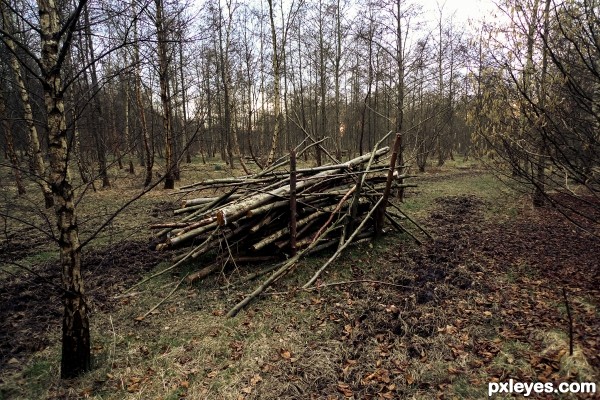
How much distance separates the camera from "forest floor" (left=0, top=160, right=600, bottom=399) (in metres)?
3.37

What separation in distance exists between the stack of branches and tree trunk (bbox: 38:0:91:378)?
5.79 feet

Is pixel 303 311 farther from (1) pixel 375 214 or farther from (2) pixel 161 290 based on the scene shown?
(1) pixel 375 214

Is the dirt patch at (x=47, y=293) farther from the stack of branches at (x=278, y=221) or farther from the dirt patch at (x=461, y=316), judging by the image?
the dirt patch at (x=461, y=316)

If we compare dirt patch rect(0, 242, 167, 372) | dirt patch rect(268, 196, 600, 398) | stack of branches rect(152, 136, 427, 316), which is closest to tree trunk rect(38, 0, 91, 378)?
dirt patch rect(0, 242, 167, 372)

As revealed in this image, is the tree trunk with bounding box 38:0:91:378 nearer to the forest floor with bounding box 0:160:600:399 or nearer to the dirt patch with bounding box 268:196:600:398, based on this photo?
the forest floor with bounding box 0:160:600:399

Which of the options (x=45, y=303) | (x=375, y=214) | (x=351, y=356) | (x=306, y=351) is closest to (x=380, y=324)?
(x=351, y=356)

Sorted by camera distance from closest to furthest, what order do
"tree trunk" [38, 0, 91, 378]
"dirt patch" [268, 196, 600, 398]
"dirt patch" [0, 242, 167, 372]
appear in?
"tree trunk" [38, 0, 91, 378] < "dirt patch" [268, 196, 600, 398] < "dirt patch" [0, 242, 167, 372]

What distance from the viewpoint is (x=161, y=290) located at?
17.9 feet

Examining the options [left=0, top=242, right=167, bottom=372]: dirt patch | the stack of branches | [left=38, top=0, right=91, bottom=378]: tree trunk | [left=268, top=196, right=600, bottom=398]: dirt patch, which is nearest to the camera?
[left=38, top=0, right=91, bottom=378]: tree trunk

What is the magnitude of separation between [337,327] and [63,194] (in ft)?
11.4

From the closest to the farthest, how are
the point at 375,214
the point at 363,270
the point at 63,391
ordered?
1. the point at 63,391
2. the point at 363,270
3. the point at 375,214

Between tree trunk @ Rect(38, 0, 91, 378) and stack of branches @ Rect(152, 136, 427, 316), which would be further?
stack of branches @ Rect(152, 136, 427, 316)

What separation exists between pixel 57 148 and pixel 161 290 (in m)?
3.07

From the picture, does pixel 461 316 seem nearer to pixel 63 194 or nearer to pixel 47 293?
pixel 63 194
